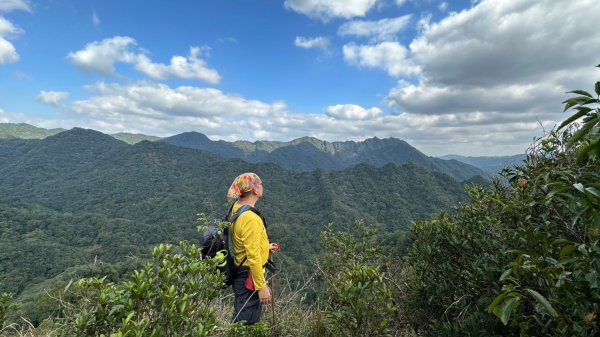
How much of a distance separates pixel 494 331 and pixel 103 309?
2.72 m

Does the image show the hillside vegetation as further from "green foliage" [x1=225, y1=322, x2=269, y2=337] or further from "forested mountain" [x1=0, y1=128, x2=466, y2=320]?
"forested mountain" [x1=0, y1=128, x2=466, y2=320]

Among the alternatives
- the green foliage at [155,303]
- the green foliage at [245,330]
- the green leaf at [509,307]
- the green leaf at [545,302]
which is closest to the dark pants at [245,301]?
the green foliage at [245,330]

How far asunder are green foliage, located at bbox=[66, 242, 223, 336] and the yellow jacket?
122cm

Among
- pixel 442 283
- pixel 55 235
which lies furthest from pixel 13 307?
pixel 55 235

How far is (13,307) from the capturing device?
11.0 ft

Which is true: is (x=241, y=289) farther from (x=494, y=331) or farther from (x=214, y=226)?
(x=494, y=331)

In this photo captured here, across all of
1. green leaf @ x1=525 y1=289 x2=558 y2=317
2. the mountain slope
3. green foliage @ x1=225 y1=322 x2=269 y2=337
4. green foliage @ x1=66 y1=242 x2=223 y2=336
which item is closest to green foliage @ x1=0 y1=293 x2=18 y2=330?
green foliage @ x1=66 y1=242 x2=223 y2=336

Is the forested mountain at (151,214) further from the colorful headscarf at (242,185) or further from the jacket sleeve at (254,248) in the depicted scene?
the jacket sleeve at (254,248)

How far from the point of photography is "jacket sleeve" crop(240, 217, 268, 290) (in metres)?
3.68

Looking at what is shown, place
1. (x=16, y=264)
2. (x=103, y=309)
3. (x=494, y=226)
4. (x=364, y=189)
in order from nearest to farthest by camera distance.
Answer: (x=103, y=309) → (x=494, y=226) → (x=16, y=264) → (x=364, y=189)

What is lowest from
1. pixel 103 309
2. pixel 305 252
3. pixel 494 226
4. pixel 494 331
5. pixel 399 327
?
pixel 305 252

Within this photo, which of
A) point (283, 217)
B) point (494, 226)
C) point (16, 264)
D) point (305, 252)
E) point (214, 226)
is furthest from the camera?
point (283, 217)

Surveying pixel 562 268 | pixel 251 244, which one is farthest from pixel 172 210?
pixel 562 268

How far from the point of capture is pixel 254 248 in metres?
3.70
